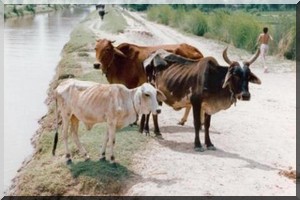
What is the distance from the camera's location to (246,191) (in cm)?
775

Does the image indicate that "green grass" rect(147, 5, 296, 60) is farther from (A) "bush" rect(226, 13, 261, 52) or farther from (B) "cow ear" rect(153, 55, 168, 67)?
(B) "cow ear" rect(153, 55, 168, 67)

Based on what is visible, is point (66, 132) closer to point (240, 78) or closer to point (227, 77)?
point (227, 77)

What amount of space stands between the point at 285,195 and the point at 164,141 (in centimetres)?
285

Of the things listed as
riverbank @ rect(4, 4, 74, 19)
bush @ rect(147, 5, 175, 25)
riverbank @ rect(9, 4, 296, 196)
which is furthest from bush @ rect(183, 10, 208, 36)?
riverbank @ rect(4, 4, 74, 19)

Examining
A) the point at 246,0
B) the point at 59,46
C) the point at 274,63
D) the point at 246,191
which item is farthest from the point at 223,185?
the point at 246,0

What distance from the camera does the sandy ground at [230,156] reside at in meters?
7.84

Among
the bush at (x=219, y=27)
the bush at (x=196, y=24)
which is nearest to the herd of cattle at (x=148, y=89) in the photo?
the bush at (x=219, y=27)

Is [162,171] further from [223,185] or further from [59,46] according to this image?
[59,46]

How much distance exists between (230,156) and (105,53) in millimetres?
2925

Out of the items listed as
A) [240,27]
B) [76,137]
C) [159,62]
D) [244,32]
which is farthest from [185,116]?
[240,27]

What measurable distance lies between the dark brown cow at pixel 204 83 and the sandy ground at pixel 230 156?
61cm

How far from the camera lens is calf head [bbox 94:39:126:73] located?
1020 cm

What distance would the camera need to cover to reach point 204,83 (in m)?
9.28

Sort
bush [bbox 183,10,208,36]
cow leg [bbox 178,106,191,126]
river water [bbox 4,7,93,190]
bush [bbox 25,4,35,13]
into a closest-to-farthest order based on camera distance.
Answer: cow leg [bbox 178,106,191,126], river water [bbox 4,7,93,190], bush [bbox 183,10,208,36], bush [bbox 25,4,35,13]
